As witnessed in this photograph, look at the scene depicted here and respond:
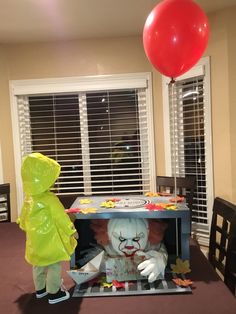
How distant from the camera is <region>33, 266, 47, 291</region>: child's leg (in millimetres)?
1177

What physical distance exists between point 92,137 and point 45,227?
78.6 inches

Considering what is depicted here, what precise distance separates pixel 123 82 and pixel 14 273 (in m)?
2.05

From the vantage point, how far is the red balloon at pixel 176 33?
150 cm

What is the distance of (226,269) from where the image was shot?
159 centimetres

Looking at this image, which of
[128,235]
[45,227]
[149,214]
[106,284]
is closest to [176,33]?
[149,214]

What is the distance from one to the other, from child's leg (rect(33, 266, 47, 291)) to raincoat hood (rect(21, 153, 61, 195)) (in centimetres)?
31

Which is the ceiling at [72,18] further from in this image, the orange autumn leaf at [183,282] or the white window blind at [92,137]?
A: the orange autumn leaf at [183,282]

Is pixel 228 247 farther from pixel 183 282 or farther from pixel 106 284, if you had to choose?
pixel 106 284

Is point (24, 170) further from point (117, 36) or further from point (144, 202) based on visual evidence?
point (117, 36)

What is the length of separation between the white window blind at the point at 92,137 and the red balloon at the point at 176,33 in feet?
4.67

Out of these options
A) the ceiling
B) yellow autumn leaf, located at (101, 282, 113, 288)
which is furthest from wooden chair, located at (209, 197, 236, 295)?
the ceiling

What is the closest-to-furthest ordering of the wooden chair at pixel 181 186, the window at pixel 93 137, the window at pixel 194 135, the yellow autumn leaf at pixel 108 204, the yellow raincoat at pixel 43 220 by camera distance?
the yellow raincoat at pixel 43 220, the yellow autumn leaf at pixel 108 204, the wooden chair at pixel 181 186, the window at pixel 194 135, the window at pixel 93 137

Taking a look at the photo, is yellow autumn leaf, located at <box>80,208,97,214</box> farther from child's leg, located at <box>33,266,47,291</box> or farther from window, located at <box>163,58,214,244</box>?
window, located at <box>163,58,214,244</box>

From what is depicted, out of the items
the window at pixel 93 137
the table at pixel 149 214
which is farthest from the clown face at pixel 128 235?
the window at pixel 93 137
